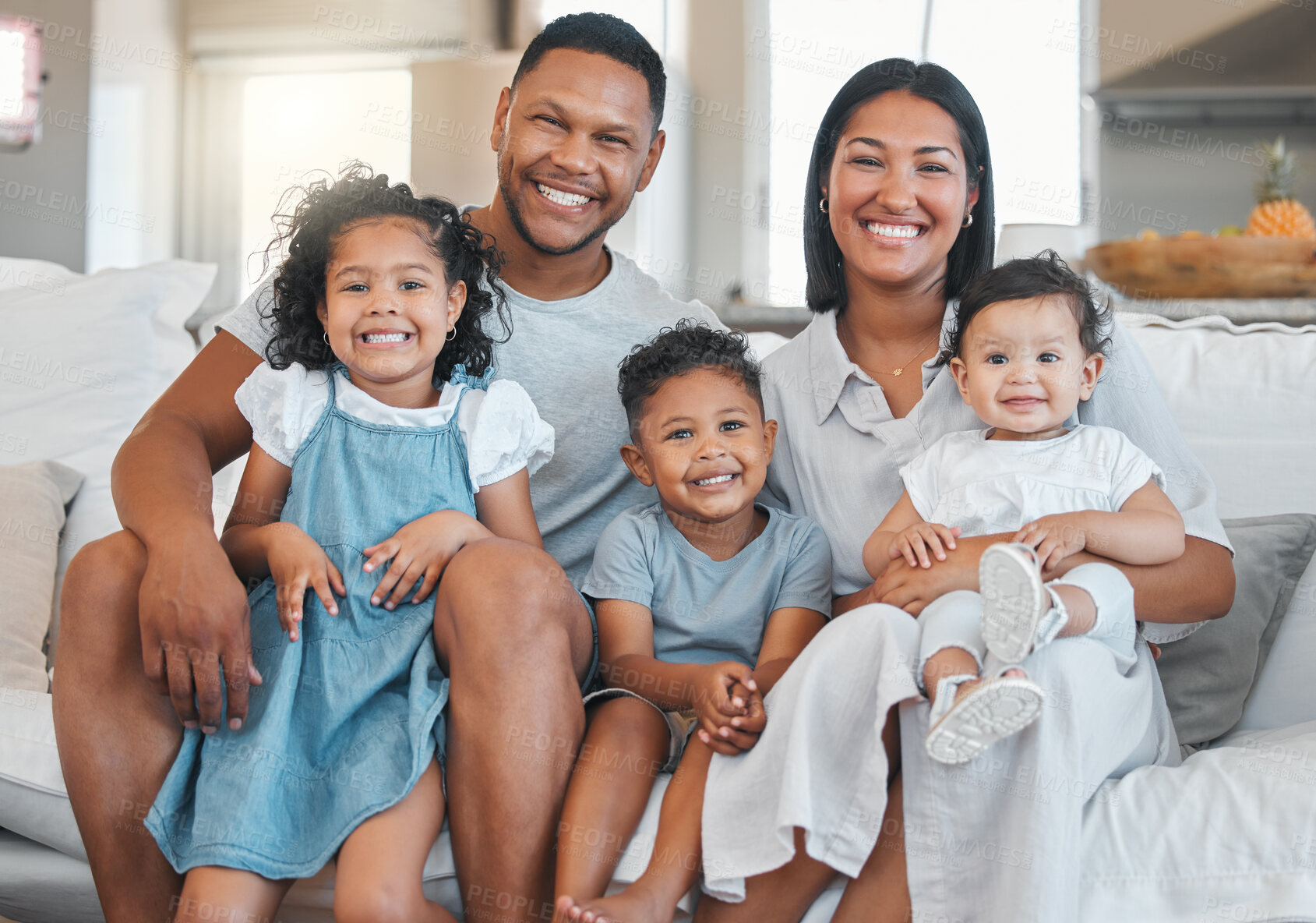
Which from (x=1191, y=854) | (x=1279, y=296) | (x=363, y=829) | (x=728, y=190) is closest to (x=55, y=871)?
(x=363, y=829)

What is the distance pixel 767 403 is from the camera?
1.57m

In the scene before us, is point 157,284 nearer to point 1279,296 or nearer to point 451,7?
point 1279,296

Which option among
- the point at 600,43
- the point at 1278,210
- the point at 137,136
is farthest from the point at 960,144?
the point at 137,136

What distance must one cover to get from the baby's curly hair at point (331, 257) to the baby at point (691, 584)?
0.22 meters

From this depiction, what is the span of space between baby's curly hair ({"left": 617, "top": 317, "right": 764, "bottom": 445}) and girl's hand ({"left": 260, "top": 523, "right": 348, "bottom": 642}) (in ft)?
1.51

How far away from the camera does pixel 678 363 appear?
4.72ft

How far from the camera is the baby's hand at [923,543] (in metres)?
1.21

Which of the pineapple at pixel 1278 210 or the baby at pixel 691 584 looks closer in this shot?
the baby at pixel 691 584

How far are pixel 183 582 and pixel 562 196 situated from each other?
797 millimetres

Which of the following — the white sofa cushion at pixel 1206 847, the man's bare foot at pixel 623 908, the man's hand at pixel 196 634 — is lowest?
the man's bare foot at pixel 623 908

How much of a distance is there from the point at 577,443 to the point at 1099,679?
79 cm

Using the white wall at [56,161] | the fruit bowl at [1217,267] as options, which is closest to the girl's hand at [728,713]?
the fruit bowl at [1217,267]

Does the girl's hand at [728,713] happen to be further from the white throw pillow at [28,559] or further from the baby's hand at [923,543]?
the white throw pillow at [28,559]

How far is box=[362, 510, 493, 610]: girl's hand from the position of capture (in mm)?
1193
